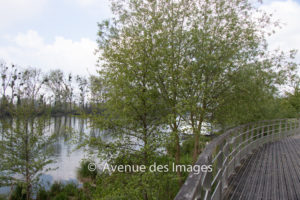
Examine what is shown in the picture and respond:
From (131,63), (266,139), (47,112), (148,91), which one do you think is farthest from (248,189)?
(47,112)

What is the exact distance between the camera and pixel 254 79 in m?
8.20

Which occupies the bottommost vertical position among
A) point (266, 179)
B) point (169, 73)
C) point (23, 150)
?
point (23, 150)

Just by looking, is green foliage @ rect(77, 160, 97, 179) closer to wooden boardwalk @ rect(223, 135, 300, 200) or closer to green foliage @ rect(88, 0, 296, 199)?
green foliage @ rect(88, 0, 296, 199)

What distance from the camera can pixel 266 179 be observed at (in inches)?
184

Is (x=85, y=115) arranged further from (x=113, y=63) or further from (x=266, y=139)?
(x=266, y=139)

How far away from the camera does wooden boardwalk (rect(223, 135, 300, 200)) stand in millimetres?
3770

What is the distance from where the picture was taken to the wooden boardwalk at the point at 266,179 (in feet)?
12.4

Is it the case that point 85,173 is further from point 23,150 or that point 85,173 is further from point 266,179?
point 266,179

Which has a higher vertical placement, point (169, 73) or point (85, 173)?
point (169, 73)

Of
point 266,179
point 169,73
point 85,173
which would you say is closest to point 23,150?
point 85,173

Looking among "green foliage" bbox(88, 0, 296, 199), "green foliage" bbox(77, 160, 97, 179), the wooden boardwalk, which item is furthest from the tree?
the wooden boardwalk

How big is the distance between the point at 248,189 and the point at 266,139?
261 inches

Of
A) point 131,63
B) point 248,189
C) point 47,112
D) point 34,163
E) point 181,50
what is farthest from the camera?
point 47,112

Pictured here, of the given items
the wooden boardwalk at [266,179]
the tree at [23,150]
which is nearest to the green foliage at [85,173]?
the tree at [23,150]
